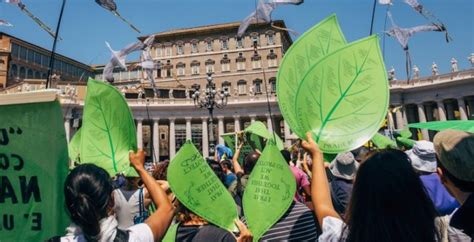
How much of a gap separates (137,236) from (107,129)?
1.11m

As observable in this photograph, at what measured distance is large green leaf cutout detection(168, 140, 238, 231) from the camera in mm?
2041

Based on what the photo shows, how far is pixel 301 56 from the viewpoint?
2.38m

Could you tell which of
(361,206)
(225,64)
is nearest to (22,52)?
(225,64)

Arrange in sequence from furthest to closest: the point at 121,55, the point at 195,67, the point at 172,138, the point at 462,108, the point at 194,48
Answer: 1. the point at 194,48
2. the point at 195,67
3. the point at 172,138
4. the point at 462,108
5. the point at 121,55

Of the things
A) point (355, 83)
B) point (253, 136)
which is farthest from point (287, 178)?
point (253, 136)

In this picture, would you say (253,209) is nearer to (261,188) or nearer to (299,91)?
(261,188)

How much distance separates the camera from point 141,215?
9.95 feet

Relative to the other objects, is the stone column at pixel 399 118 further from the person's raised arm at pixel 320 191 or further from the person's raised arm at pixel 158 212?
the person's raised arm at pixel 158 212

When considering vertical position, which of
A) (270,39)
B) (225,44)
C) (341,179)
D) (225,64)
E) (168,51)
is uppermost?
(270,39)

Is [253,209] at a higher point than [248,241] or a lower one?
higher

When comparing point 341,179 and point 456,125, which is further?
point 456,125

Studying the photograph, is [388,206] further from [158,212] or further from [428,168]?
[428,168]

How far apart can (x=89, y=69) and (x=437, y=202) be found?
211 ft

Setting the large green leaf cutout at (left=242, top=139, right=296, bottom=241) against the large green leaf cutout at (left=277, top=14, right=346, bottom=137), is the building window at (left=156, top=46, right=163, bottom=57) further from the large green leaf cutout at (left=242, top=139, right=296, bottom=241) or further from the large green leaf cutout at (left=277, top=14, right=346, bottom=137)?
the large green leaf cutout at (left=242, top=139, right=296, bottom=241)
